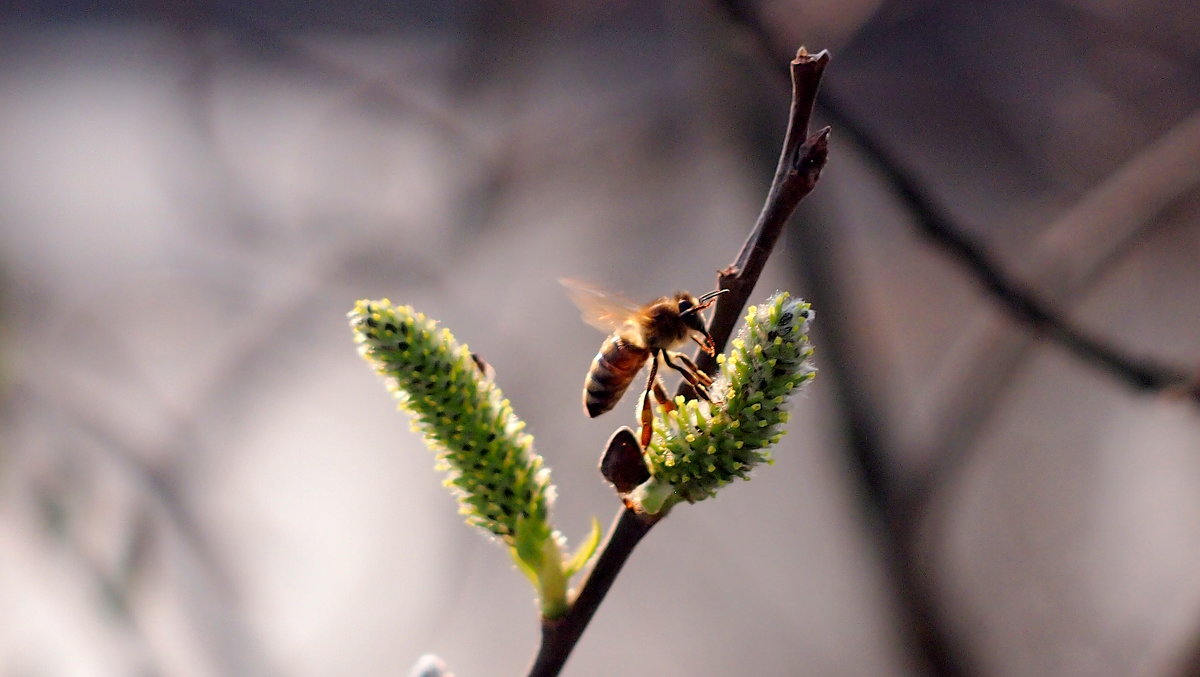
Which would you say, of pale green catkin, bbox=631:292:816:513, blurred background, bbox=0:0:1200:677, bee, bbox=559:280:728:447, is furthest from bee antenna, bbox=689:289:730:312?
blurred background, bbox=0:0:1200:677

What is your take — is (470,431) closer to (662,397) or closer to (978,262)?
(662,397)

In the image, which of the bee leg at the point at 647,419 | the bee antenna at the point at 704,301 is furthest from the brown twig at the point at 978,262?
the bee leg at the point at 647,419

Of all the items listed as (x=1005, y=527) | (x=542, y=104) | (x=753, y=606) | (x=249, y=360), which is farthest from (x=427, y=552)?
(x=1005, y=527)

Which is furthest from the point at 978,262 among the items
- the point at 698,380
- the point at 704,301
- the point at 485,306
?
the point at 485,306

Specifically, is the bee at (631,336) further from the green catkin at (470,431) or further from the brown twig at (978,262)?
the brown twig at (978,262)

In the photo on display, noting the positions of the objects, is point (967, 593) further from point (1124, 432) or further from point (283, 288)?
point (283, 288)
